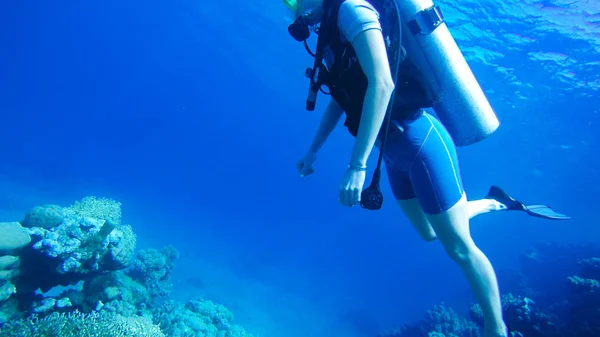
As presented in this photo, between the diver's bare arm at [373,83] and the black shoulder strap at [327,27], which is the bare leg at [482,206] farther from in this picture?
the black shoulder strap at [327,27]

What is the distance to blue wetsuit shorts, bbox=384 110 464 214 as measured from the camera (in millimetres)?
2537

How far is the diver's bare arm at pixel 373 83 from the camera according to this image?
6.58 feet

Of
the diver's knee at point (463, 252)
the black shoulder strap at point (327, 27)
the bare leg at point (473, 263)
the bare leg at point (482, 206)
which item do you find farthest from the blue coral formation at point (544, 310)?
the black shoulder strap at point (327, 27)

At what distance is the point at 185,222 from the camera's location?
36031 mm

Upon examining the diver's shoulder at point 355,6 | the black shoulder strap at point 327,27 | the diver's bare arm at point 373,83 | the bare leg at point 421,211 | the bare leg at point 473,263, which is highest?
the black shoulder strap at point 327,27

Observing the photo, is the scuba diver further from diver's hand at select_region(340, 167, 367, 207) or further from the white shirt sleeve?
diver's hand at select_region(340, 167, 367, 207)

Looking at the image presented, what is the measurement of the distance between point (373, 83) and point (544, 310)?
12.8m

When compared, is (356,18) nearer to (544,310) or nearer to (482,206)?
(482,206)

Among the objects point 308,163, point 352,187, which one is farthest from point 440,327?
point 352,187

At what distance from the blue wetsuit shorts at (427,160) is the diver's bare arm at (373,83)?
1.71ft

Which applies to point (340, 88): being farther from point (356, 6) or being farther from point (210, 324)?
point (210, 324)

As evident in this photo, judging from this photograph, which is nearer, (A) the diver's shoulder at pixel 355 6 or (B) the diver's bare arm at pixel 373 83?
(B) the diver's bare arm at pixel 373 83

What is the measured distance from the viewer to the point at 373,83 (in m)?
2.00

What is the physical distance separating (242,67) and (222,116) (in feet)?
154
